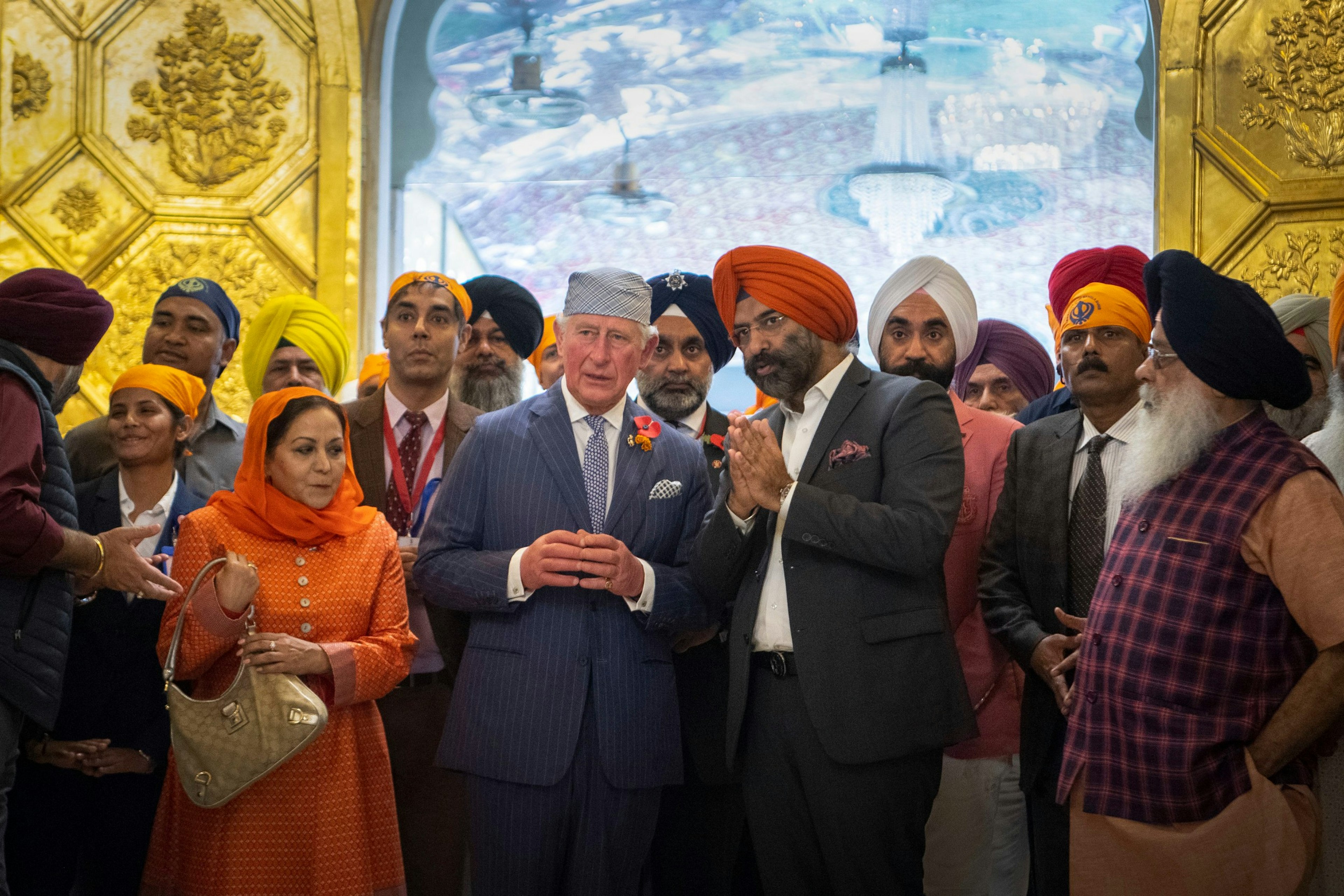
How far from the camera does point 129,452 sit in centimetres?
347

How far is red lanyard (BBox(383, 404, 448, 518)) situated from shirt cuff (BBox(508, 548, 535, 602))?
908mm

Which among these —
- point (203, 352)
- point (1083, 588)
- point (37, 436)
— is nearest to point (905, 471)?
point (1083, 588)

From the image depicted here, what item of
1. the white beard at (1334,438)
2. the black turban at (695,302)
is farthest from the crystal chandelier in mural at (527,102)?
the white beard at (1334,438)

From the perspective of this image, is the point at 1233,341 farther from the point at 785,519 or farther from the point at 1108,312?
the point at 785,519

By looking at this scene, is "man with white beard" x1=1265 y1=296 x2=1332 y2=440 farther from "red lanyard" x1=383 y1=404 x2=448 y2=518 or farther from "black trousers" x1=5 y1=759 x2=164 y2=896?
"black trousers" x1=5 y1=759 x2=164 y2=896

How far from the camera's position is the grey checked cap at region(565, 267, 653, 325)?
2.93 m

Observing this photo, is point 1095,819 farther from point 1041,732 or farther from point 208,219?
point 208,219

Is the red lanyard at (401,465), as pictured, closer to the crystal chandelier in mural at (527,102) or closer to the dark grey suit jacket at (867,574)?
the dark grey suit jacket at (867,574)

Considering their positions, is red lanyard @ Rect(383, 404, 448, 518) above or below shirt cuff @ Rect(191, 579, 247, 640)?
above

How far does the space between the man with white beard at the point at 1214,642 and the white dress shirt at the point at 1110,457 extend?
15.0 inches

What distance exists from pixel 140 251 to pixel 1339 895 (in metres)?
5.50

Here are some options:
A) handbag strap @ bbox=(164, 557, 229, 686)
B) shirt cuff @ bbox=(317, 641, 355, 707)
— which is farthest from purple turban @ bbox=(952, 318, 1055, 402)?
handbag strap @ bbox=(164, 557, 229, 686)

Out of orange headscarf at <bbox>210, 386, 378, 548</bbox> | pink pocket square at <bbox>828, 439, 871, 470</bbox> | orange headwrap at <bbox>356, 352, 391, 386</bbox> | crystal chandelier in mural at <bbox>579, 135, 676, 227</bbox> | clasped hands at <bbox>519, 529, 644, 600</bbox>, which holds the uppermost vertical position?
crystal chandelier in mural at <bbox>579, 135, 676, 227</bbox>

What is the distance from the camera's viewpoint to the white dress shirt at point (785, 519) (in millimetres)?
2617
